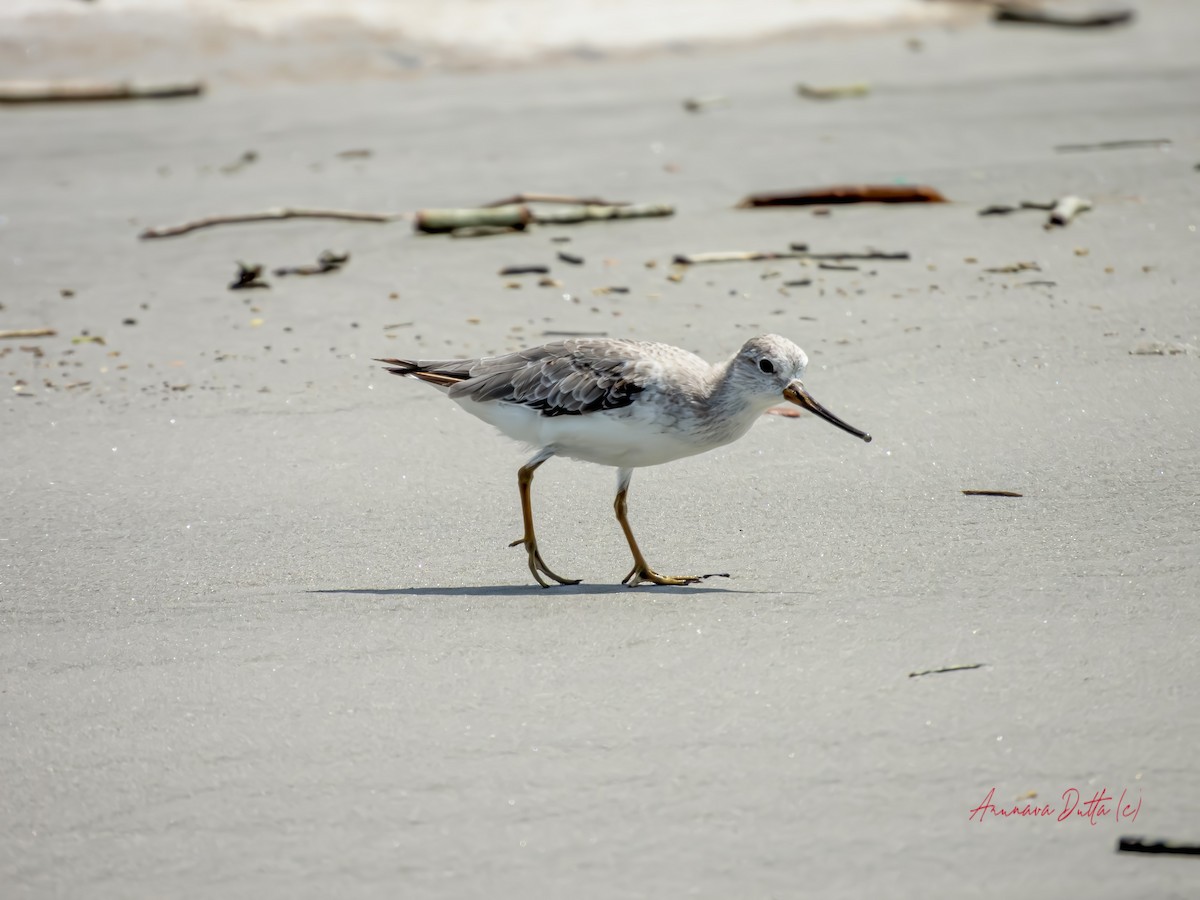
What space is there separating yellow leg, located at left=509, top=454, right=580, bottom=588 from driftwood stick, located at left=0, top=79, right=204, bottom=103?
758 cm

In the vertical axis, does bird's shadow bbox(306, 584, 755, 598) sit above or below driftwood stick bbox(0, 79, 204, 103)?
below

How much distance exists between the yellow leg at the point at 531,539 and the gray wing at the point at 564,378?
23cm

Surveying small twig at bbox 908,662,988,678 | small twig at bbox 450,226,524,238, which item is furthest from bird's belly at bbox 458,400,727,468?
small twig at bbox 450,226,524,238

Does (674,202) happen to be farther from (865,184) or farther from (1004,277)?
(1004,277)

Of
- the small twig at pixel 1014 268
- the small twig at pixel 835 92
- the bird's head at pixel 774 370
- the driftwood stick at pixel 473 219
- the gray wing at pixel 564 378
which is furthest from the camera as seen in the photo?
the small twig at pixel 835 92

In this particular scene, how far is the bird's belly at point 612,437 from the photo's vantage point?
17.3 feet

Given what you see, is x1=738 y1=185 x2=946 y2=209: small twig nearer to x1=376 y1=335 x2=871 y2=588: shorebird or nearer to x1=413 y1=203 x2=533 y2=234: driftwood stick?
x1=413 y1=203 x2=533 y2=234: driftwood stick

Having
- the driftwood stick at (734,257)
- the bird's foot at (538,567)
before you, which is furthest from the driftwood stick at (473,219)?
the bird's foot at (538,567)

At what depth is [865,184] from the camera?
9.19 meters

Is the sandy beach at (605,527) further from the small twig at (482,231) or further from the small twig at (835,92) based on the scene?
the small twig at (835,92)

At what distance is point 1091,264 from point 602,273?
271 centimetres

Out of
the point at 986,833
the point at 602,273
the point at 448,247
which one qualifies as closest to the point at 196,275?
the point at 448,247

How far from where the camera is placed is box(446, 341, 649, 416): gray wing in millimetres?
5336

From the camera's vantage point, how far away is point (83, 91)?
11.4 meters
